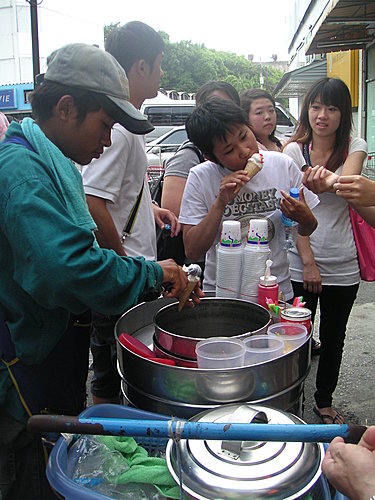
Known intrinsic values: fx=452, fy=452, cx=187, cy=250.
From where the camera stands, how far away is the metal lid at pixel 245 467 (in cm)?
104

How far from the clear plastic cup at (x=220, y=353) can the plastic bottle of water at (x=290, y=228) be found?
857 mm

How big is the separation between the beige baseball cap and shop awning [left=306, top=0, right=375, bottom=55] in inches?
337

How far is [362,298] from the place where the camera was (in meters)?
5.31

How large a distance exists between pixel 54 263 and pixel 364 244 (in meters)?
2.00

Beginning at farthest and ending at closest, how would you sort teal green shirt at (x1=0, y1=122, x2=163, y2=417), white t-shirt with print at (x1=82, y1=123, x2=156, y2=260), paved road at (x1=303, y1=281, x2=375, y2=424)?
1. paved road at (x1=303, y1=281, x2=375, y2=424)
2. white t-shirt with print at (x1=82, y1=123, x2=156, y2=260)
3. teal green shirt at (x1=0, y1=122, x2=163, y2=417)

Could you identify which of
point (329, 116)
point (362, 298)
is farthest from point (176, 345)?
point (362, 298)

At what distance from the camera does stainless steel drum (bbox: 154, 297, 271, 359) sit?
164 cm

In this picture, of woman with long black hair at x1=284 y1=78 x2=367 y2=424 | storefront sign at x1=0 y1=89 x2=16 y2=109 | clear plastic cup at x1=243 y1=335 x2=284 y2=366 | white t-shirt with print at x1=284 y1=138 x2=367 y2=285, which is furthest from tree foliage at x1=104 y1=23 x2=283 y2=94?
clear plastic cup at x1=243 y1=335 x2=284 y2=366

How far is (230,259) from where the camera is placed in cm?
187

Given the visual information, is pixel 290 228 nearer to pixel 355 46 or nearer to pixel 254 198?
pixel 254 198

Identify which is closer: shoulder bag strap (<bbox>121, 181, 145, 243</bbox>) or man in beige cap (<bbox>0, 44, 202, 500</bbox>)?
man in beige cap (<bbox>0, 44, 202, 500</bbox>)

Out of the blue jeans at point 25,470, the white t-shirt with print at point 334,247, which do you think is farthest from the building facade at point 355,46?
the blue jeans at point 25,470

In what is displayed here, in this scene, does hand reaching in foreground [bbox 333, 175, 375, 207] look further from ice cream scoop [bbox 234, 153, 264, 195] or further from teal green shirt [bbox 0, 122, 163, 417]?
teal green shirt [bbox 0, 122, 163, 417]

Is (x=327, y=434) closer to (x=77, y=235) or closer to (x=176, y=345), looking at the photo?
(x=176, y=345)
